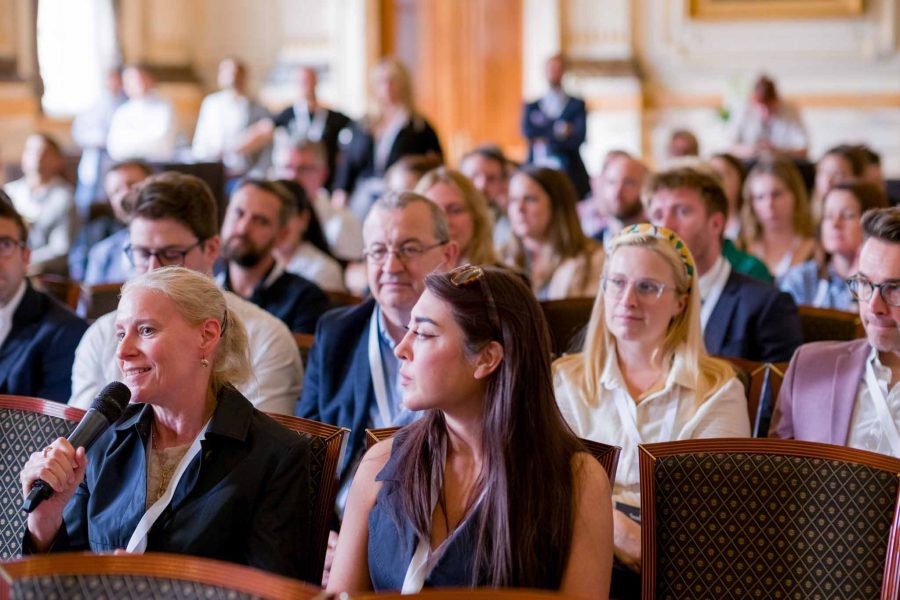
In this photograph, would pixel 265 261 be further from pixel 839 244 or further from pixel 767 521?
pixel 767 521

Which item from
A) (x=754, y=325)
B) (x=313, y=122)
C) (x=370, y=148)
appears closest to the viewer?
(x=754, y=325)

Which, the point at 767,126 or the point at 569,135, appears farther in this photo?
the point at 767,126

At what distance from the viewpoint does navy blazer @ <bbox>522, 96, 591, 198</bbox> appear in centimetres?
953

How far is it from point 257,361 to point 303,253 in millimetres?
1806

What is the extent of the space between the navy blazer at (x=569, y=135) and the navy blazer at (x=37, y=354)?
6.58 metres

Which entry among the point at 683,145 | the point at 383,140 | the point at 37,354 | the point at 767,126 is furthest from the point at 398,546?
the point at 767,126

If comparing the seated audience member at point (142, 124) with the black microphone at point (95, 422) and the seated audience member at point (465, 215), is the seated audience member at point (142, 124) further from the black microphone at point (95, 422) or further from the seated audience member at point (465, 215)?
the black microphone at point (95, 422)

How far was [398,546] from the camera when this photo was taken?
2041mm

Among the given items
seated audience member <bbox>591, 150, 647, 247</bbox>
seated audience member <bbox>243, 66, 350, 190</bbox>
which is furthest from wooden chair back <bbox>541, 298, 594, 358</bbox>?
seated audience member <bbox>243, 66, 350, 190</bbox>

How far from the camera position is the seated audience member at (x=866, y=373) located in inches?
104

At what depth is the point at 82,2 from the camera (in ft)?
37.0

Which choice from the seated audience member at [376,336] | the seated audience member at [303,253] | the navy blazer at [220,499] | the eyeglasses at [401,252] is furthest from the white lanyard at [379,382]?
the seated audience member at [303,253]

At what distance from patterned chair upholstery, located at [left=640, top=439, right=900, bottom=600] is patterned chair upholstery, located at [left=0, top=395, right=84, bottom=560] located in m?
1.19

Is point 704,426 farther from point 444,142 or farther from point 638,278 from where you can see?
point 444,142
